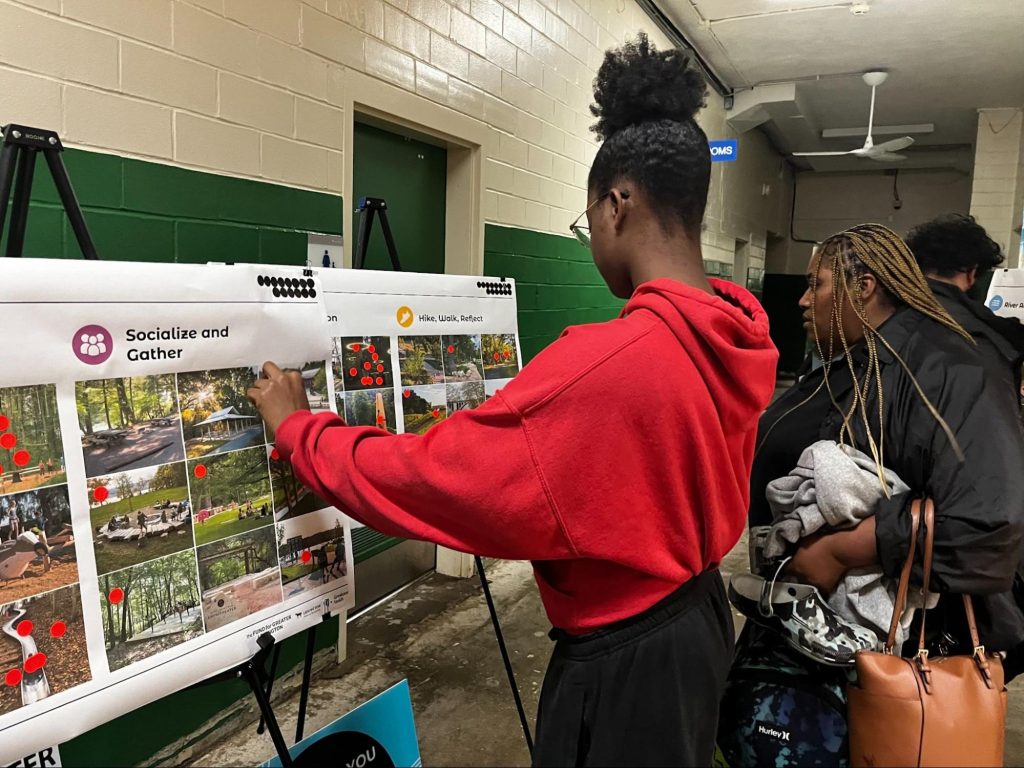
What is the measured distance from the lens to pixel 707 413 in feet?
3.21

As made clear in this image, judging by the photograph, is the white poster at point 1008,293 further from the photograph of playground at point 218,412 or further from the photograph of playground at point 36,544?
the photograph of playground at point 36,544

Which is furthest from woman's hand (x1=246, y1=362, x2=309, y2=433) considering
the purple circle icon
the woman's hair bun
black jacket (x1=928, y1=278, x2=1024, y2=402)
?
black jacket (x1=928, y1=278, x2=1024, y2=402)

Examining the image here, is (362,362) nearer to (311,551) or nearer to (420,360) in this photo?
(420,360)

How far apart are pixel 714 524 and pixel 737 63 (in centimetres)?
670

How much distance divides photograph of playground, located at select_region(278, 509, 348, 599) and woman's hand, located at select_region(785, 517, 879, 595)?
98 centimetres

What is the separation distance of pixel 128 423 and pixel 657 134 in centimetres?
97

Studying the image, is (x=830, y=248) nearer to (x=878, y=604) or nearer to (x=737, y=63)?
(x=878, y=604)

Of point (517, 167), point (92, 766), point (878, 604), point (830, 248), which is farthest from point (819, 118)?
point (92, 766)

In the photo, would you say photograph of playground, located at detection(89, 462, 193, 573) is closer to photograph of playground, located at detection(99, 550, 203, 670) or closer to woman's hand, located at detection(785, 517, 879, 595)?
photograph of playground, located at detection(99, 550, 203, 670)

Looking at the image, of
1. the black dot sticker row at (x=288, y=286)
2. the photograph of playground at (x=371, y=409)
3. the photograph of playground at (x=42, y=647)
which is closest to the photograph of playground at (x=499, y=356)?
the photograph of playground at (x=371, y=409)

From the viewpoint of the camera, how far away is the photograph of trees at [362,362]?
161 cm

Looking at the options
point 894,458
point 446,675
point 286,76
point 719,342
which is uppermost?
point 286,76

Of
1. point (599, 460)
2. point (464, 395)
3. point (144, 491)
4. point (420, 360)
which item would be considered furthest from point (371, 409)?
point (599, 460)

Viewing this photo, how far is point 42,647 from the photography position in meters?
1.00
